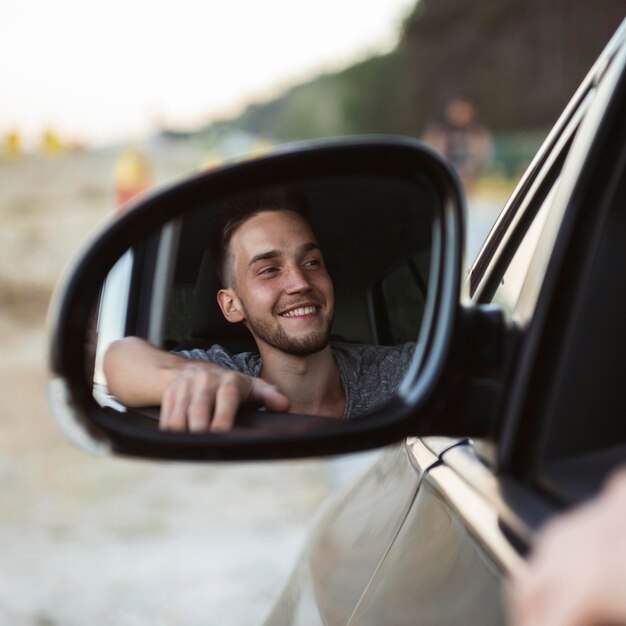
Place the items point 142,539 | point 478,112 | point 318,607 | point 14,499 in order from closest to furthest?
point 318,607 → point 142,539 → point 14,499 → point 478,112

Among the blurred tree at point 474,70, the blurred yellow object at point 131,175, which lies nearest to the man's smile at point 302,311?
the blurred tree at point 474,70

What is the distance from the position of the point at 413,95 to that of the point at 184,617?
1426 inches

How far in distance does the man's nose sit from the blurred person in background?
23.1 m

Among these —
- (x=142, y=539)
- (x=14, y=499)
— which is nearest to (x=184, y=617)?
(x=142, y=539)

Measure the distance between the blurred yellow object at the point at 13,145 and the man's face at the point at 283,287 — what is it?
33722 mm

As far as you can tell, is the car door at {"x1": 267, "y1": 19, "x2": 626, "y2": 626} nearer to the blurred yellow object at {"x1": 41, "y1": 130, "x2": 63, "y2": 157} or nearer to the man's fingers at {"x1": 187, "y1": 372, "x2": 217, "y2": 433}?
the man's fingers at {"x1": 187, "y1": 372, "x2": 217, "y2": 433}

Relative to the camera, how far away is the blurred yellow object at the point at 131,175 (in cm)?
2945

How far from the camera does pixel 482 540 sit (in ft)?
4.18

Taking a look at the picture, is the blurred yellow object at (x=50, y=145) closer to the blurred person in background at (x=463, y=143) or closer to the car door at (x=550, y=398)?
the blurred person in background at (x=463, y=143)

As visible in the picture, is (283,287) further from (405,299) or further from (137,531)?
(137,531)

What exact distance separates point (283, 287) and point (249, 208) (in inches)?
Answer: 5.3

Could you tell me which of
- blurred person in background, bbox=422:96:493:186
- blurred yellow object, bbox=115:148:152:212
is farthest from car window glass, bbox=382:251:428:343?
blurred yellow object, bbox=115:148:152:212

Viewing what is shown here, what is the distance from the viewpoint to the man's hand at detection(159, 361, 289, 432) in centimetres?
132

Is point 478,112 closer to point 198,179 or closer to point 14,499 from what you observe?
point 14,499
